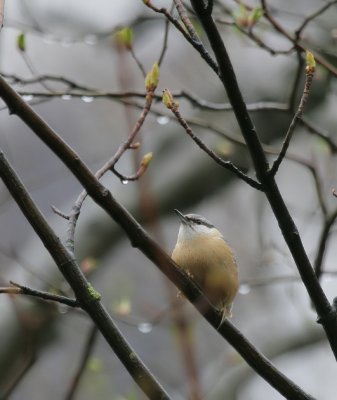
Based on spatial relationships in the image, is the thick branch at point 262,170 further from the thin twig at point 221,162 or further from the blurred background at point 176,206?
the blurred background at point 176,206

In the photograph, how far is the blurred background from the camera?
3.87 m

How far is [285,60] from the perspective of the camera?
6.12 metres

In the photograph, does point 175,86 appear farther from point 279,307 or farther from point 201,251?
point 201,251

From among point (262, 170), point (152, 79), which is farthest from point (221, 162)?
point (152, 79)

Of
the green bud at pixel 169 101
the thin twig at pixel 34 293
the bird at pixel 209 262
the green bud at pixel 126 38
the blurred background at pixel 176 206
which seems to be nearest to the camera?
the thin twig at pixel 34 293

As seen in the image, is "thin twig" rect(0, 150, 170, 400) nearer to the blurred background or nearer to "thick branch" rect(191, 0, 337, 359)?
the blurred background

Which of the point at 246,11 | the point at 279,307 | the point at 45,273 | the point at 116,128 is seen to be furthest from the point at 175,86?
the point at 246,11

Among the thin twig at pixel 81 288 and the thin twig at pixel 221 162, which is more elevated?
the thin twig at pixel 221 162

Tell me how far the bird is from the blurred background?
0.55 feet

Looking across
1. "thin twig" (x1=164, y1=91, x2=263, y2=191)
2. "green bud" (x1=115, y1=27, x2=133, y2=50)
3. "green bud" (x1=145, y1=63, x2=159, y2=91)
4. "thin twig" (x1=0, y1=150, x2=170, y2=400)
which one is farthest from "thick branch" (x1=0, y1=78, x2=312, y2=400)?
"green bud" (x1=115, y1=27, x2=133, y2=50)

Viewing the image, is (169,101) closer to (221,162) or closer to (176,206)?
(221,162)

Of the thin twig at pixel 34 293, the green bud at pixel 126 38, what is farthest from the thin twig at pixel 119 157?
the green bud at pixel 126 38

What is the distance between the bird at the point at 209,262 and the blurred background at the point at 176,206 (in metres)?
0.17

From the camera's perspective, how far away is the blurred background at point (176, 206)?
12.7 ft
